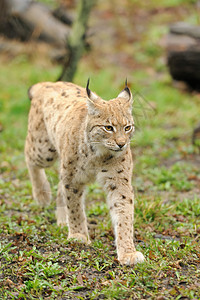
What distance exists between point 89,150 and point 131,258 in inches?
44.8

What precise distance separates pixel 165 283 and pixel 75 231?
145cm

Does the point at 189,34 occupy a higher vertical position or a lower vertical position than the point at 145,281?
higher

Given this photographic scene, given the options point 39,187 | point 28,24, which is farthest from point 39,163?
point 28,24

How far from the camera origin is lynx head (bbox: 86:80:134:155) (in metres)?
4.35

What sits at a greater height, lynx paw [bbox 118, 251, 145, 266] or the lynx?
the lynx

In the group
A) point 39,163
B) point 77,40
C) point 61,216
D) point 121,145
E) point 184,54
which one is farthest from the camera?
point 184,54

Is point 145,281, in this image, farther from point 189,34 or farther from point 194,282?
point 189,34

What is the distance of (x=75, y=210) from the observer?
16.8 ft

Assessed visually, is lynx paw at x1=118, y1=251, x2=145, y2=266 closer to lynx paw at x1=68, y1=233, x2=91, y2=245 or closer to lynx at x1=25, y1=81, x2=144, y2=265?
lynx at x1=25, y1=81, x2=144, y2=265

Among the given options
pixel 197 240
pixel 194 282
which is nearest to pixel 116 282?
pixel 194 282

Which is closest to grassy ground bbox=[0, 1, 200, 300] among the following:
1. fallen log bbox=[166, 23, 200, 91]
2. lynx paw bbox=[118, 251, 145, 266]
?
lynx paw bbox=[118, 251, 145, 266]

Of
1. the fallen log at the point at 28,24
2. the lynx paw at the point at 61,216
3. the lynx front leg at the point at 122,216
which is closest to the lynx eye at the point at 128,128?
the lynx front leg at the point at 122,216

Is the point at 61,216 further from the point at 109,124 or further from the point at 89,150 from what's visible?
the point at 109,124

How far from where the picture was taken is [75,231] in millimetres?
5125
